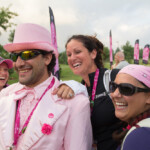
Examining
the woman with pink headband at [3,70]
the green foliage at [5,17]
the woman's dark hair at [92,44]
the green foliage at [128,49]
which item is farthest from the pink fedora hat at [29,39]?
the green foliage at [128,49]

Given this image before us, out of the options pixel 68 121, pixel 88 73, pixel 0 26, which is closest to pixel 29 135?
pixel 68 121

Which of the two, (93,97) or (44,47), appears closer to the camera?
(44,47)

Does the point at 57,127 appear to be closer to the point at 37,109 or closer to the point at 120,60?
the point at 37,109

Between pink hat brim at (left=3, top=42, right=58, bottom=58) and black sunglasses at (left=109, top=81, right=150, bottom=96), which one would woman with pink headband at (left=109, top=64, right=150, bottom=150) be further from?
pink hat brim at (left=3, top=42, right=58, bottom=58)

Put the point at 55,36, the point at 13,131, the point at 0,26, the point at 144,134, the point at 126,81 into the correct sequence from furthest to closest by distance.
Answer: the point at 0,26 → the point at 55,36 → the point at 13,131 → the point at 126,81 → the point at 144,134

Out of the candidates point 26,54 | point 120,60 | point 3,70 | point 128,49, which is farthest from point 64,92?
point 128,49

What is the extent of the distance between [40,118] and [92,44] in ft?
4.86

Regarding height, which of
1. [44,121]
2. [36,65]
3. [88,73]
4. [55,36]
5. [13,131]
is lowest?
[13,131]

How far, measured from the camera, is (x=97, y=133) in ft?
6.59

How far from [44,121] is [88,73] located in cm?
115

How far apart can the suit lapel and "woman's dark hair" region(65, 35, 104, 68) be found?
1.15 m

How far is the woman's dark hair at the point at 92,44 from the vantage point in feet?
8.05

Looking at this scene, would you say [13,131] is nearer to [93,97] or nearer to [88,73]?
[93,97]

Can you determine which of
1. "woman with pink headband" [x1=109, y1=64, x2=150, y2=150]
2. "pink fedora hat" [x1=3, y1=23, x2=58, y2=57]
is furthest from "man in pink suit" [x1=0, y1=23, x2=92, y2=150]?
"woman with pink headband" [x1=109, y1=64, x2=150, y2=150]
